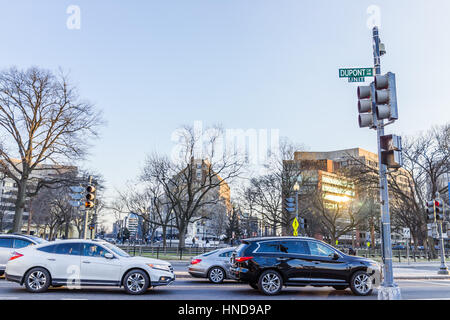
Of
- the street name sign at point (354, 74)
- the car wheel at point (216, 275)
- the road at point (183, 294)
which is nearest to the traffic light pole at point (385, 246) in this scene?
the street name sign at point (354, 74)

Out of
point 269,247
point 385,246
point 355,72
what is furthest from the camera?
point 269,247

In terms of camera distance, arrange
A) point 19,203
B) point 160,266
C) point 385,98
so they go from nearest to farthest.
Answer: point 385,98 → point 160,266 → point 19,203

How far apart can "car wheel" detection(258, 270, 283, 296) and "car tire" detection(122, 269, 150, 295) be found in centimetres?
343

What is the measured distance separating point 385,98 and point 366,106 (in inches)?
22.5

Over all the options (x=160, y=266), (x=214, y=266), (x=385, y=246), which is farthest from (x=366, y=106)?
(x=214, y=266)

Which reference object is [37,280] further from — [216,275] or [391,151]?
[391,151]

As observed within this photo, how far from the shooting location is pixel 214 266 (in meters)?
15.2

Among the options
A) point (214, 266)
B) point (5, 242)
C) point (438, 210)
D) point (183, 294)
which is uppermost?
point (438, 210)

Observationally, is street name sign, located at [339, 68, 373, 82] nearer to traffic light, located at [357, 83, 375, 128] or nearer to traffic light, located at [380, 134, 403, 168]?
traffic light, located at [357, 83, 375, 128]

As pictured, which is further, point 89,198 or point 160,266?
point 89,198

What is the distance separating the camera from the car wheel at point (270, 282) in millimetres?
11438

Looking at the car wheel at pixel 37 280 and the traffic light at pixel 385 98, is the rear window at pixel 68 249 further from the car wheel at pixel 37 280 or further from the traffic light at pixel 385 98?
the traffic light at pixel 385 98
